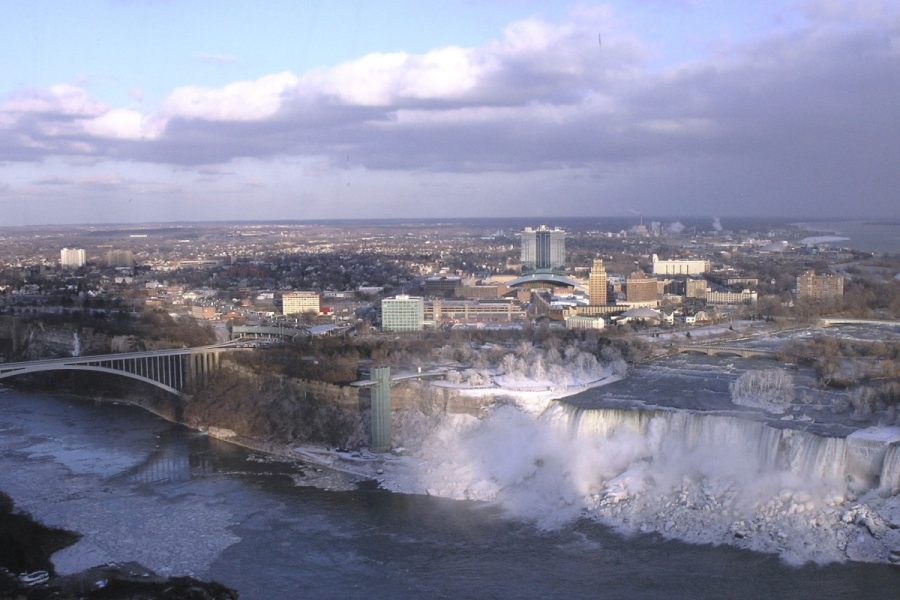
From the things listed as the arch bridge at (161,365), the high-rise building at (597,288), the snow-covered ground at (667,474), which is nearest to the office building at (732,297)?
the high-rise building at (597,288)

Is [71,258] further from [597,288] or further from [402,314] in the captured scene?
[597,288]

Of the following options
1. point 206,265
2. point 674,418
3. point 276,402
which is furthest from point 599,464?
point 206,265

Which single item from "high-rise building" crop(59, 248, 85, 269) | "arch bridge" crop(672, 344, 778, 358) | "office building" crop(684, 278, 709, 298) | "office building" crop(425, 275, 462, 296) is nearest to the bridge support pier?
"arch bridge" crop(672, 344, 778, 358)

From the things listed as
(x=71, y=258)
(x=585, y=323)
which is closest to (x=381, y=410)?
(x=585, y=323)

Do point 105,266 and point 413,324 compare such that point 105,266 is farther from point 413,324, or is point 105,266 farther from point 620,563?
point 620,563

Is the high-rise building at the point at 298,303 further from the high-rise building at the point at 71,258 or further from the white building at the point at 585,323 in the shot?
the high-rise building at the point at 71,258
